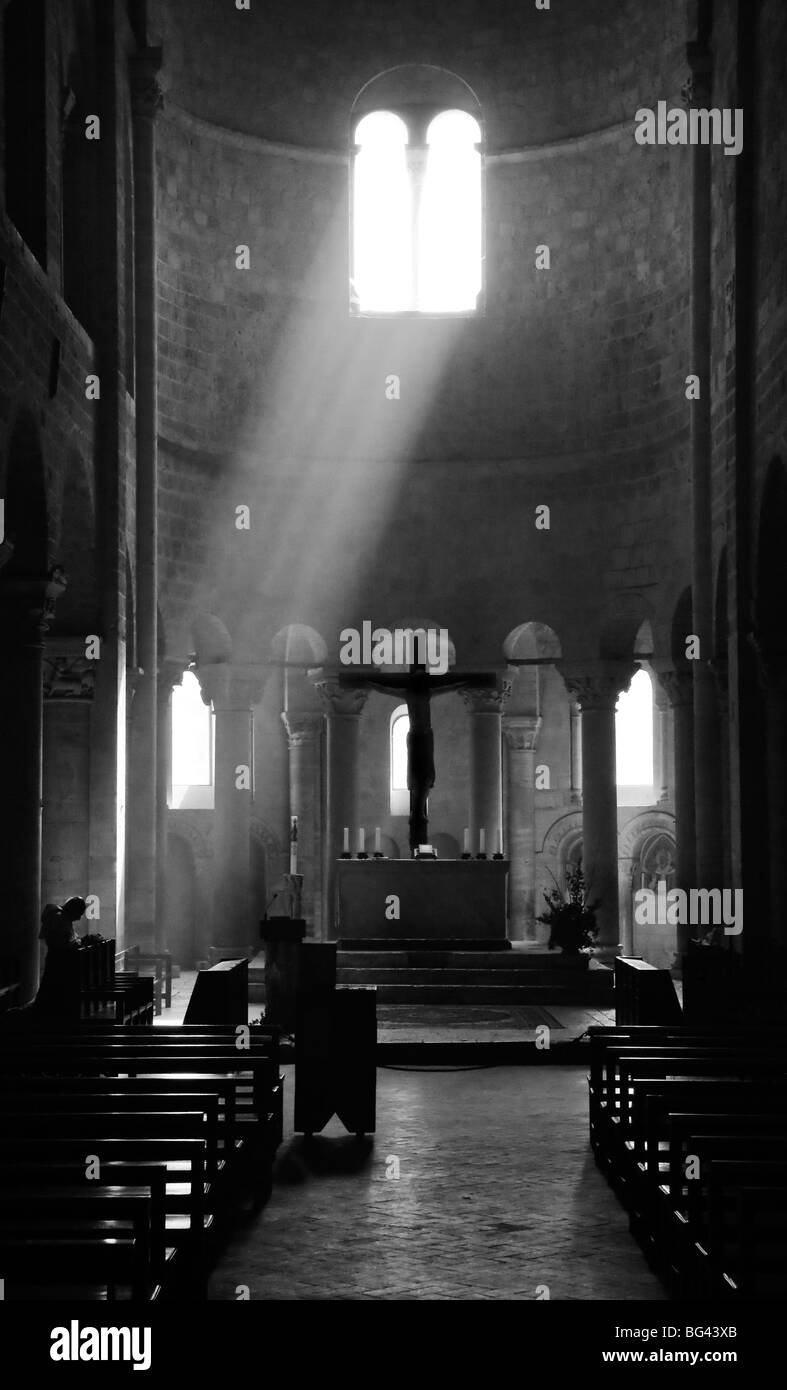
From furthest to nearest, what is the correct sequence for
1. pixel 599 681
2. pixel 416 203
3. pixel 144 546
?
1. pixel 416 203
2. pixel 599 681
3. pixel 144 546

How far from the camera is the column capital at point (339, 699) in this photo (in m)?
23.1

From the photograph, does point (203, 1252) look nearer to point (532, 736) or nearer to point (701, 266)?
point (701, 266)

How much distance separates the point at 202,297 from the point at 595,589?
22.7ft

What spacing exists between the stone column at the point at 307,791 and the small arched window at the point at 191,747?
8.07 ft

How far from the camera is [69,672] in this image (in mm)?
17078

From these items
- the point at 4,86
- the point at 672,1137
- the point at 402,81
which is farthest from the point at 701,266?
the point at 672,1137

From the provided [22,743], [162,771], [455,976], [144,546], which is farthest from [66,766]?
[455,976]

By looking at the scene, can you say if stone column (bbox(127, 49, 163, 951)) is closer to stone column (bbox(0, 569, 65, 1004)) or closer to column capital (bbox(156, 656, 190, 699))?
column capital (bbox(156, 656, 190, 699))

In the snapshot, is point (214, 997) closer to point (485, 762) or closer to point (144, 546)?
point (144, 546)

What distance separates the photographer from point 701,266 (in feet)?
63.1

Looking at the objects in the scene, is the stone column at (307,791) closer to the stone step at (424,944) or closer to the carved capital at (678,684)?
the carved capital at (678,684)

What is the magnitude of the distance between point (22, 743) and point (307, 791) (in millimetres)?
15140
